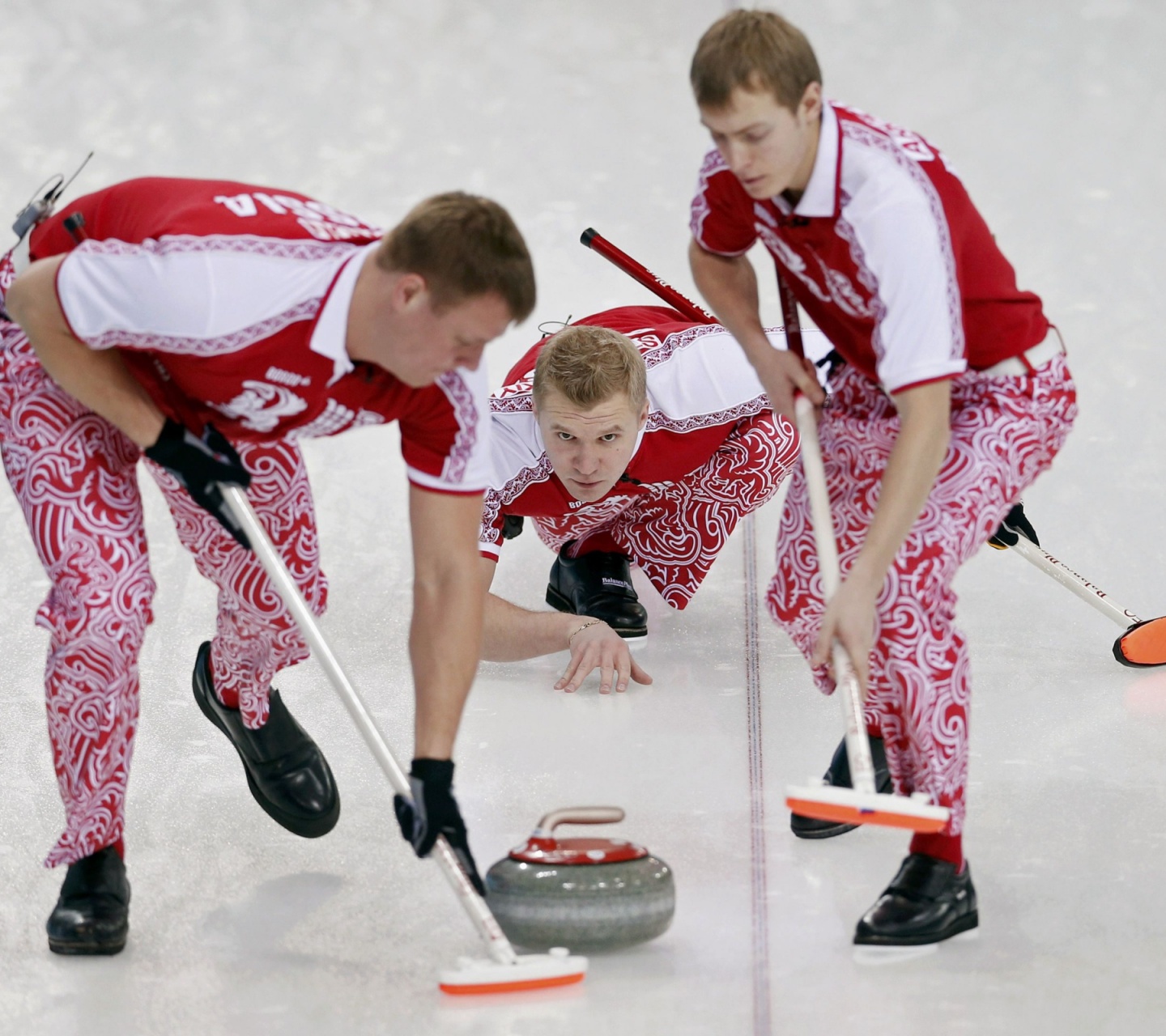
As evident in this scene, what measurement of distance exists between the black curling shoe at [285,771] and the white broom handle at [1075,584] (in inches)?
53.8

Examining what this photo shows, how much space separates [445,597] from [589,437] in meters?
0.77

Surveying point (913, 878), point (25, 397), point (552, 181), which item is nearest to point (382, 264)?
point (25, 397)

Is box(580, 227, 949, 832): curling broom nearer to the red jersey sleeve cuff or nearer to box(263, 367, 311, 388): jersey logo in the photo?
the red jersey sleeve cuff

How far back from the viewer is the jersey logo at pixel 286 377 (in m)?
2.08

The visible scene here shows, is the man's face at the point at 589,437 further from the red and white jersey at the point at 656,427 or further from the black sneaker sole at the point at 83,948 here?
the black sneaker sole at the point at 83,948

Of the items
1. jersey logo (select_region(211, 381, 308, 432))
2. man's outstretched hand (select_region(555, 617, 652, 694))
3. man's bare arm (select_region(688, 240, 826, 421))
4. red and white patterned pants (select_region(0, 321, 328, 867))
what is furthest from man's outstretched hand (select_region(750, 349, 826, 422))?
red and white patterned pants (select_region(0, 321, 328, 867))

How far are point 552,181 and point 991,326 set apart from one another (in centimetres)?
318

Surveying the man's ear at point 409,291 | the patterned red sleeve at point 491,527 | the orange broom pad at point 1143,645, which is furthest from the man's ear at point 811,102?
the orange broom pad at point 1143,645

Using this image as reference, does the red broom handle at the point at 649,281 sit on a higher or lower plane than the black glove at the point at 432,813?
higher

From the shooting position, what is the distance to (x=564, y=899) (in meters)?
2.01

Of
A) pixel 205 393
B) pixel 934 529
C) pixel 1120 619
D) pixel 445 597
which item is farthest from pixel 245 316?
pixel 1120 619

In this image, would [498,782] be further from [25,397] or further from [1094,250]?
[1094,250]

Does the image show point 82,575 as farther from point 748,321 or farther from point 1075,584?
point 1075,584

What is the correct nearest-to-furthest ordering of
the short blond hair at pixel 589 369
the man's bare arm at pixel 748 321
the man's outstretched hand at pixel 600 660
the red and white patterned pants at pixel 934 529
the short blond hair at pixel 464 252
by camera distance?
the short blond hair at pixel 464 252 < the red and white patterned pants at pixel 934 529 < the man's bare arm at pixel 748 321 < the short blond hair at pixel 589 369 < the man's outstretched hand at pixel 600 660
